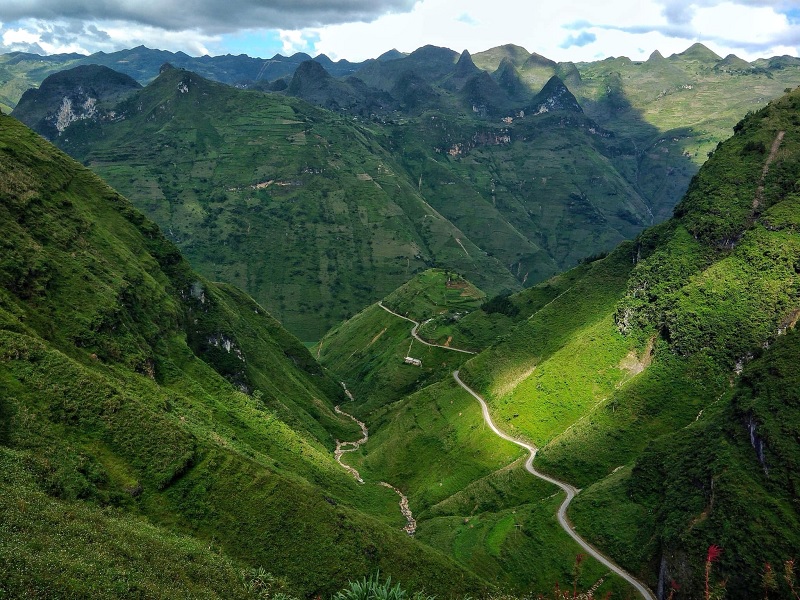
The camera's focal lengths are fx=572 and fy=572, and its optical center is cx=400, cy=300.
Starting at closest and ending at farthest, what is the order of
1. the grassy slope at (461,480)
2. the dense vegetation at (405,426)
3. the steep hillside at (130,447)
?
the steep hillside at (130,447), the dense vegetation at (405,426), the grassy slope at (461,480)

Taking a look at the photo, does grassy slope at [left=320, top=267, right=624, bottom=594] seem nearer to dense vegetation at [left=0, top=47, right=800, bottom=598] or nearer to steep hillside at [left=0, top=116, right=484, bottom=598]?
dense vegetation at [left=0, top=47, right=800, bottom=598]

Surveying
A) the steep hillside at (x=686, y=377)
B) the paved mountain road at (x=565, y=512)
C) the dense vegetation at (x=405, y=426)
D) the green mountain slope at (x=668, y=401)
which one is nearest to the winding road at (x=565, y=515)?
the paved mountain road at (x=565, y=512)

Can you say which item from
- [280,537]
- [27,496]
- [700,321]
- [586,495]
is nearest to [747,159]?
[700,321]

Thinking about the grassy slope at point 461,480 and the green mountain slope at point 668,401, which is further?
the grassy slope at point 461,480

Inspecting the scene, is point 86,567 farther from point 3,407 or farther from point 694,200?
point 694,200

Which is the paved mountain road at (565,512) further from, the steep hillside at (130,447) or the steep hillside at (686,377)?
the steep hillside at (130,447)

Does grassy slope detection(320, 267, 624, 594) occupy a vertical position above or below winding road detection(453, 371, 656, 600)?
below

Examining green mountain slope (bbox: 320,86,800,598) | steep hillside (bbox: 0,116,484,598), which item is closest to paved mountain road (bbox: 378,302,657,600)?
green mountain slope (bbox: 320,86,800,598)

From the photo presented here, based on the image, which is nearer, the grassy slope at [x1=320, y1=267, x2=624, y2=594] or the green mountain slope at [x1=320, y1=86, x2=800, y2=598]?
the green mountain slope at [x1=320, y1=86, x2=800, y2=598]

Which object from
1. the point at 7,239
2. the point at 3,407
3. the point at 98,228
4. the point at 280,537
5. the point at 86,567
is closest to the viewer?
the point at 86,567
